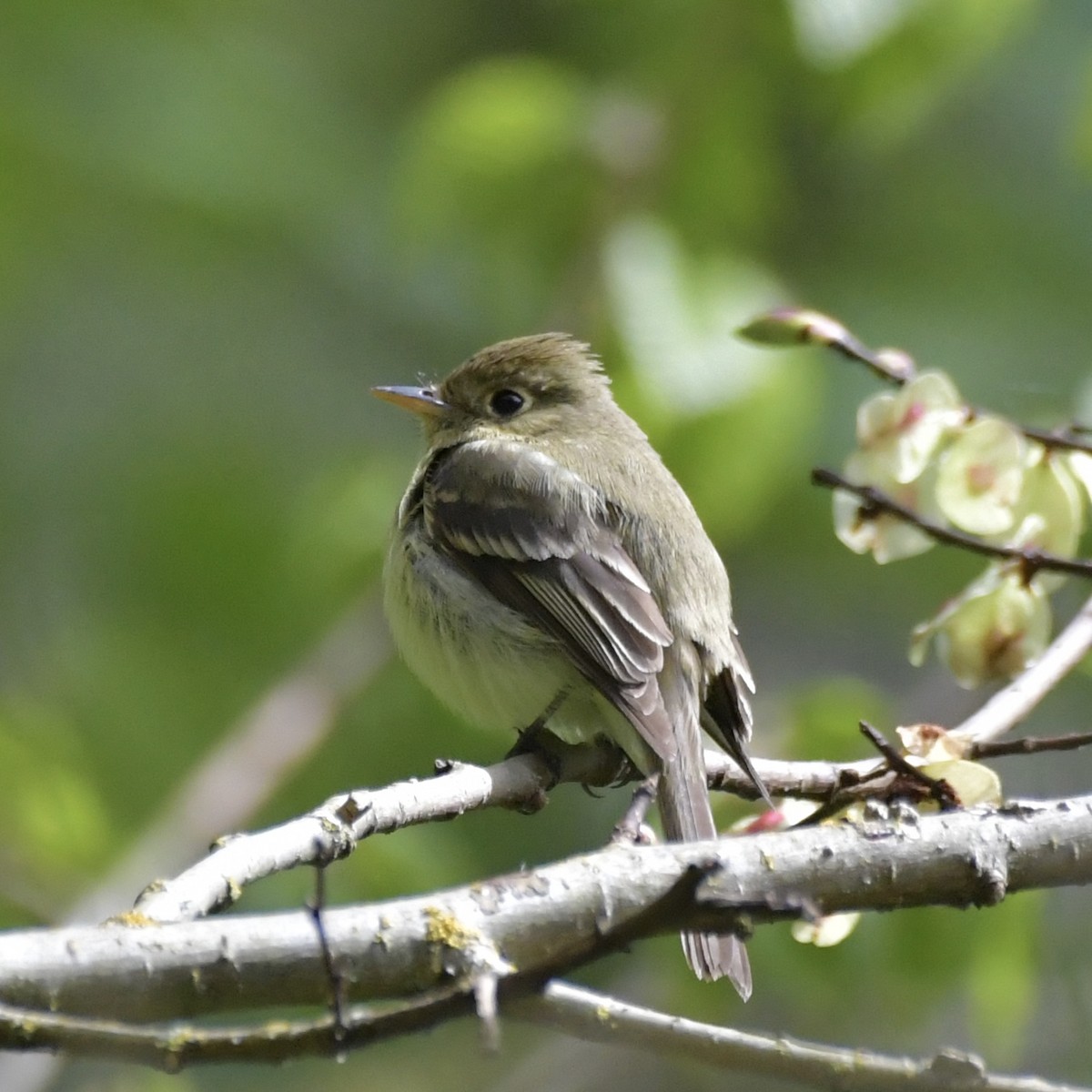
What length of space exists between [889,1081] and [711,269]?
2.94 meters

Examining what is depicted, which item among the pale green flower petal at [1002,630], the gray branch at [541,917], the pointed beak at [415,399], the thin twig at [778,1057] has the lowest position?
the thin twig at [778,1057]

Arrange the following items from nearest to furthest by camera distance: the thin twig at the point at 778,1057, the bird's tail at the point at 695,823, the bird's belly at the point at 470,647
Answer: the thin twig at the point at 778,1057 < the bird's tail at the point at 695,823 < the bird's belly at the point at 470,647

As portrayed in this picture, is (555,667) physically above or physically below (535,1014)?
above

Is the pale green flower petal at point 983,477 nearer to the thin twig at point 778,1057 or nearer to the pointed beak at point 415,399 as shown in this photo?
the thin twig at point 778,1057

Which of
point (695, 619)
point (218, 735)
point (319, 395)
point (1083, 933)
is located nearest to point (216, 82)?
point (319, 395)

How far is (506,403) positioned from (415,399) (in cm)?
31

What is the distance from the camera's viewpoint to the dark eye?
17.6ft

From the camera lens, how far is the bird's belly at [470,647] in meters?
4.28

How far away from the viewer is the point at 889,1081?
2229 millimetres

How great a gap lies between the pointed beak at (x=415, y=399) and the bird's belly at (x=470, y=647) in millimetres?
763

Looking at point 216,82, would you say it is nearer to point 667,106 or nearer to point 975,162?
point 667,106

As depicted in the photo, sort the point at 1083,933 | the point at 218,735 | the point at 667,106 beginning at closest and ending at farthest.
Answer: the point at 667,106
the point at 218,735
the point at 1083,933

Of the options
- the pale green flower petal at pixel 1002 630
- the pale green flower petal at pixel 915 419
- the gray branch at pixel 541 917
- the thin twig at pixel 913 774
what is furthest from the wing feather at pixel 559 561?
the gray branch at pixel 541 917

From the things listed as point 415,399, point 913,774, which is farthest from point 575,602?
point 913,774
